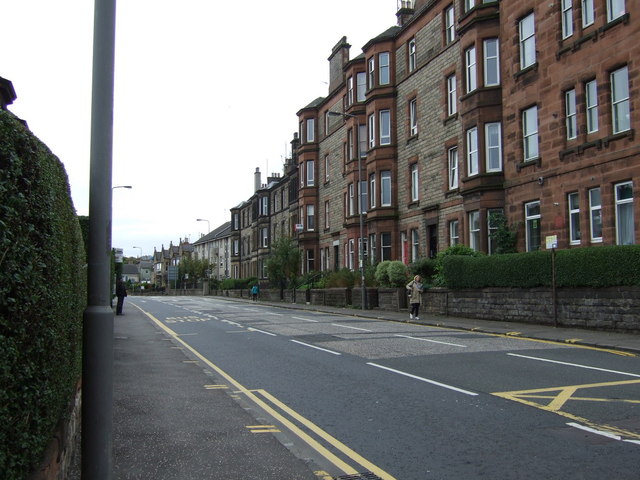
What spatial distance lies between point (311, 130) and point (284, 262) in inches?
439

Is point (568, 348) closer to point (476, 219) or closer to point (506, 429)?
point (506, 429)

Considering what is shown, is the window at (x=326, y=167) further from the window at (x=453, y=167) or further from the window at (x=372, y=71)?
the window at (x=453, y=167)

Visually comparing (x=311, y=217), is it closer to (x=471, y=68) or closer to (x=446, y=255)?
(x=471, y=68)

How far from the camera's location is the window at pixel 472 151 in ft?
88.9

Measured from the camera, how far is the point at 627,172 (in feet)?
63.8

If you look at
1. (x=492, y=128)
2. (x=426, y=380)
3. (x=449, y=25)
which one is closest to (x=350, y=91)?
(x=449, y=25)

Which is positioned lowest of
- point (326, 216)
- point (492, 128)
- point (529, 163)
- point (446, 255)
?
point (446, 255)

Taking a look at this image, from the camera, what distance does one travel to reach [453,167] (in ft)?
98.8

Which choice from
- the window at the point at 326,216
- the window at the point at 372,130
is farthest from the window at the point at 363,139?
the window at the point at 326,216

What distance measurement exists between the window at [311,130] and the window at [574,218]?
31.4 meters

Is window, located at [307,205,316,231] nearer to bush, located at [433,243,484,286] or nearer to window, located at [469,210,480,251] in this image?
bush, located at [433,243,484,286]

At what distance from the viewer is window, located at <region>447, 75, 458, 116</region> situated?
29953 millimetres

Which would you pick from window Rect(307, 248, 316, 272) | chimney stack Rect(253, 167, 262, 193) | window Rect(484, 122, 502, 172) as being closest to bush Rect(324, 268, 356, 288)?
window Rect(307, 248, 316, 272)

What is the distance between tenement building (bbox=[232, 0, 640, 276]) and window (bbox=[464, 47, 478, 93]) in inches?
2.4
